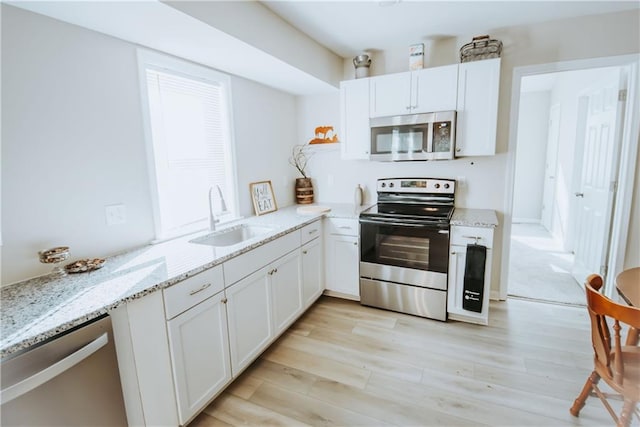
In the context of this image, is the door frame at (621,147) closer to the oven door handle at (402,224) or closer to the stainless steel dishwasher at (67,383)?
the oven door handle at (402,224)

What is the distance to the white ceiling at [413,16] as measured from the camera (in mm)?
2199

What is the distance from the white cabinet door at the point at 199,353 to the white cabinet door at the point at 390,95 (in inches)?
84.5

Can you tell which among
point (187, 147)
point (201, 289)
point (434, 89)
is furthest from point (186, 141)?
point (434, 89)

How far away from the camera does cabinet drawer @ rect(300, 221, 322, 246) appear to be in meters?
2.67

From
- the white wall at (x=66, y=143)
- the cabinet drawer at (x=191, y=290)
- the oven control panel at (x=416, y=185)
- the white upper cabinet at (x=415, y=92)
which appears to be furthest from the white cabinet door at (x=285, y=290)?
the white upper cabinet at (x=415, y=92)

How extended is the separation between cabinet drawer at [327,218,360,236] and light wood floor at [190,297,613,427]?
0.77 meters

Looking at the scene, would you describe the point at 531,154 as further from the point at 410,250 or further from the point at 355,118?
the point at 410,250

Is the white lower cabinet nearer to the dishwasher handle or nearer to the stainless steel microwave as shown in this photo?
the dishwasher handle

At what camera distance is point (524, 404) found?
1.79 m

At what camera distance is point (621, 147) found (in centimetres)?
265

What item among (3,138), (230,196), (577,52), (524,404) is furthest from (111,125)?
(577,52)

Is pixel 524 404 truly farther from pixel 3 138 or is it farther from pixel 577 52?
pixel 3 138

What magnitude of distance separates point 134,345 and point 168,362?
0.73 feet

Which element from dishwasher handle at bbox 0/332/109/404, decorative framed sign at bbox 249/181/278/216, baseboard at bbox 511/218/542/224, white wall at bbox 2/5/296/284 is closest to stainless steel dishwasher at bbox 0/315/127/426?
dishwasher handle at bbox 0/332/109/404
